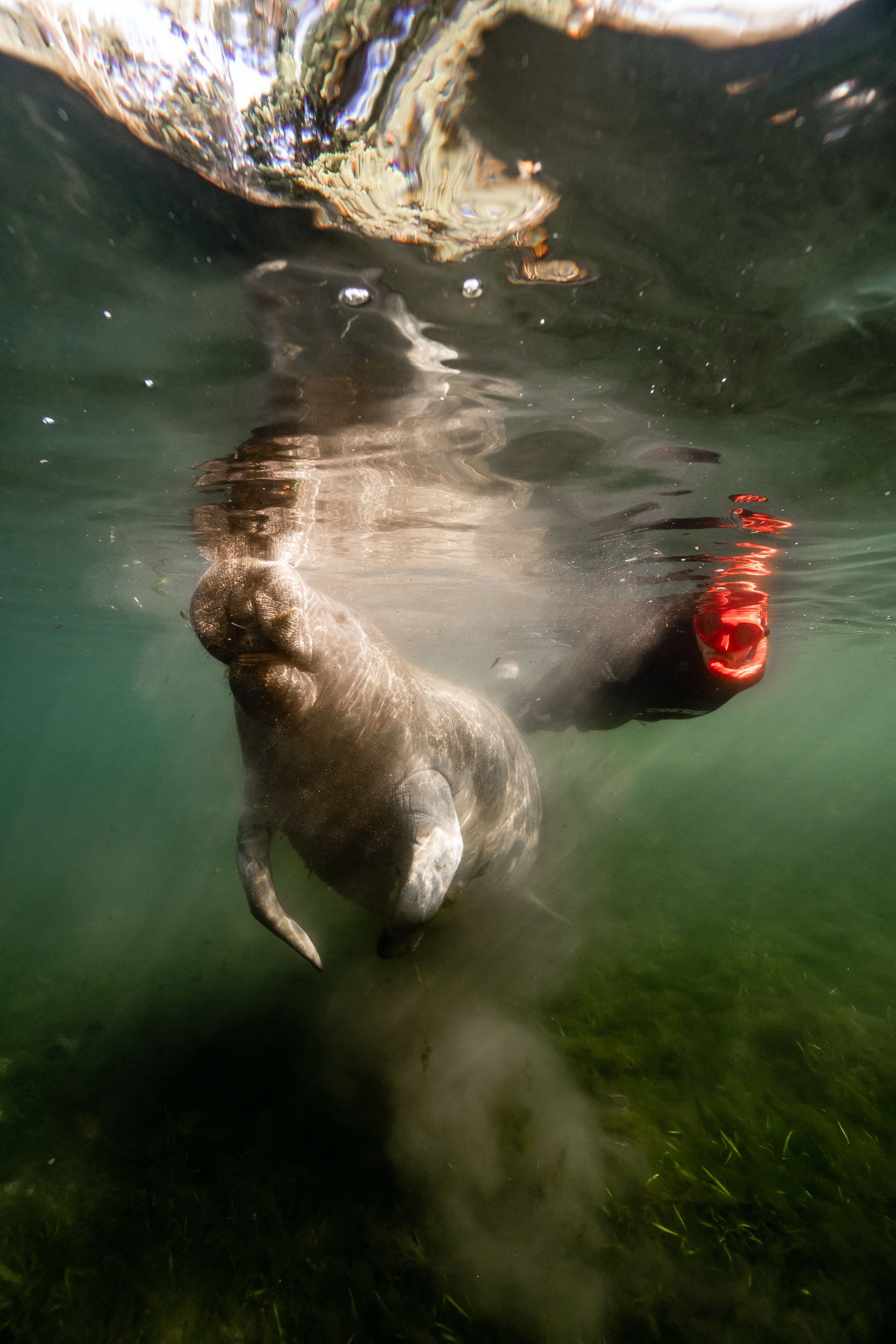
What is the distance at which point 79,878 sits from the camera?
17656 millimetres

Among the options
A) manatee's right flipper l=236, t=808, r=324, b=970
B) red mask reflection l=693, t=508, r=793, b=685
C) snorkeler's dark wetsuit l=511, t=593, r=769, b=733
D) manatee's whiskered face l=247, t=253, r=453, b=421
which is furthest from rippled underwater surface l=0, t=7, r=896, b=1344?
manatee's right flipper l=236, t=808, r=324, b=970

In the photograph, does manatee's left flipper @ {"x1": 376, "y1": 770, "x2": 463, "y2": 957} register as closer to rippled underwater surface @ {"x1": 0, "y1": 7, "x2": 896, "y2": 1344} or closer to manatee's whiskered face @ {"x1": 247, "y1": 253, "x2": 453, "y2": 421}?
rippled underwater surface @ {"x1": 0, "y1": 7, "x2": 896, "y2": 1344}

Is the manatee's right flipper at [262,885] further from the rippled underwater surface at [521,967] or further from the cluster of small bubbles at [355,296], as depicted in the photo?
the cluster of small bubbles at [355,296]

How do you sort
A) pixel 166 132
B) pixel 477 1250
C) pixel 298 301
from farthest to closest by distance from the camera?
1. pixel 298 301
2. pixel 477 1250
3. pixel 166 132

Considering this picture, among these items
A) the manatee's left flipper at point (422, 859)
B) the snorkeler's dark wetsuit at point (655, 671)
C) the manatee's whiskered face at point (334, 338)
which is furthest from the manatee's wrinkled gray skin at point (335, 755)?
the snorkeler's dark wetsuit at point (655, 671)

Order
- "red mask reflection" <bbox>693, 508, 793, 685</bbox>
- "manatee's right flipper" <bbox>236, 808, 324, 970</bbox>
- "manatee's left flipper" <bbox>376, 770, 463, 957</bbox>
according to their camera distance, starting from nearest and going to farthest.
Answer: "manatee's left flipper" <bbox>376, 770, 463, 957</bbox> < "manatee's right flipper" <bbox>236, 808, 324, 970</bbox> < "red mask reflection" <bbox>693, 508, 793, 685</bbox>

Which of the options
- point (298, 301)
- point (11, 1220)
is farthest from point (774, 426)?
point (11, 1220)

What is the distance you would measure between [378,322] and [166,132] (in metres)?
1.65

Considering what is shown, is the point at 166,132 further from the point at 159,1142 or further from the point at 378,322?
the point at 159,1142

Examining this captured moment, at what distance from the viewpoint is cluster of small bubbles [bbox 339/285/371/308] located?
3900mm

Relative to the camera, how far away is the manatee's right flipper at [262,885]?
3506 millimetres

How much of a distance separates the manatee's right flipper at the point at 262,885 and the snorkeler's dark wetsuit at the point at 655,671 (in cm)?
426

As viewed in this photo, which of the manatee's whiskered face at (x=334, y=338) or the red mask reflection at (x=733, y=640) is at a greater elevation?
the manatee's whiskered face at (x=334, y=338)

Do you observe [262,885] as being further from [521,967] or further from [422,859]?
[521,967]
